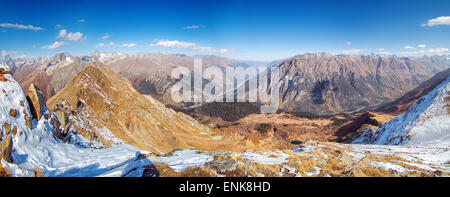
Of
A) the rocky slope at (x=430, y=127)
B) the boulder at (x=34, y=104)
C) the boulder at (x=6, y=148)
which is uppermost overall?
the boulder at (x=34, y=104)

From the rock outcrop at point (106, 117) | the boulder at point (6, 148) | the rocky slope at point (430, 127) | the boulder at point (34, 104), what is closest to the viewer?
the boulder at point (6, 148)

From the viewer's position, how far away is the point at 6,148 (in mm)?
8539

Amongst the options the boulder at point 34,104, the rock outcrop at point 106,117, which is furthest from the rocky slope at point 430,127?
the boulder at point 34,104

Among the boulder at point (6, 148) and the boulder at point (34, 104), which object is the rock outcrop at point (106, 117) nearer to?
the boulder at point (34, 104)

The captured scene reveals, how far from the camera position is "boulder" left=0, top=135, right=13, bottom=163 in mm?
8336

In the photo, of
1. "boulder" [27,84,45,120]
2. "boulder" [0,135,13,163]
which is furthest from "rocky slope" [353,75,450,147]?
"boulder" [27,84,45,120]

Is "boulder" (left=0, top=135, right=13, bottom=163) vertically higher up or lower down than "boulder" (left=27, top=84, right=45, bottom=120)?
lower down

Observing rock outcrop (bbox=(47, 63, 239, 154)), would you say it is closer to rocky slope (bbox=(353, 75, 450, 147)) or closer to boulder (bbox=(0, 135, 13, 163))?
boulder (bbox=(0, 135, 13, 163))

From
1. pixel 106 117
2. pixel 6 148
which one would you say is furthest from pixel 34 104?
pixel 106 117

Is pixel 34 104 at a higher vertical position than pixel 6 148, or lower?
higher

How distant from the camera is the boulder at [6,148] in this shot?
8.34 metres

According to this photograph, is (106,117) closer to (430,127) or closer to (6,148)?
(6,148)
